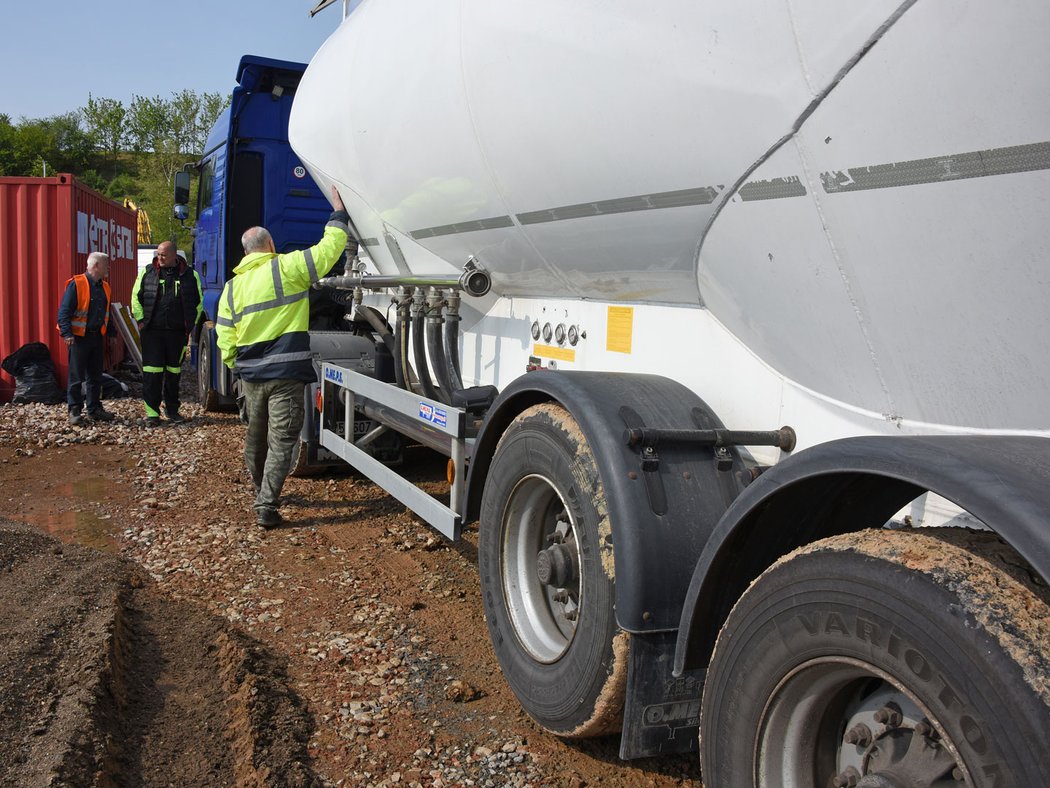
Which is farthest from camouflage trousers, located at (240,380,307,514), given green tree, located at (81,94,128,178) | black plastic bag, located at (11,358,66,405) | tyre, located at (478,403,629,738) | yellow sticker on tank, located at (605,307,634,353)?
green tree, located at (81,94,128,178)

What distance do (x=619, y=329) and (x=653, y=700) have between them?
1420 mm

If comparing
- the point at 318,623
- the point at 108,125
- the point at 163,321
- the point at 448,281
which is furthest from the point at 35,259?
the point at 108,125

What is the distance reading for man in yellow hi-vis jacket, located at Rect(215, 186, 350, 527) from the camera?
214 inches

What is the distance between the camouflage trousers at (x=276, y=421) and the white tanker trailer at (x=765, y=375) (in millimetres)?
2246

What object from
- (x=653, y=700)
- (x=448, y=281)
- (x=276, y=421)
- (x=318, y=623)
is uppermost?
(x=448, y=281)

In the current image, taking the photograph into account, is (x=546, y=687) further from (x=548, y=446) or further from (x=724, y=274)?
(x=724, y=274)

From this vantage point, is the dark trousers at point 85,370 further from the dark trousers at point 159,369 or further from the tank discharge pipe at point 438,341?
the tank discharge pipe at point 438,341

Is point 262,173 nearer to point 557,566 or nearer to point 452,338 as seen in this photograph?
point 452,338

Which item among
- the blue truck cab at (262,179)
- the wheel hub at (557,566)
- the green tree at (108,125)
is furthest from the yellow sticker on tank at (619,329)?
the green tree at (108,125)

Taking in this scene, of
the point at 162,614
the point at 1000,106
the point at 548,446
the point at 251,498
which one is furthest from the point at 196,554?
the point at 1000,106

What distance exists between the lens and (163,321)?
9.20 metres

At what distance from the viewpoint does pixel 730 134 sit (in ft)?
7.23

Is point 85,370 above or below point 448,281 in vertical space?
below

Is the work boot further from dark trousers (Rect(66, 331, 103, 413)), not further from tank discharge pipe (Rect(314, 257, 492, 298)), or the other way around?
dark trousers (Rect(66, 331, 103, 413))
